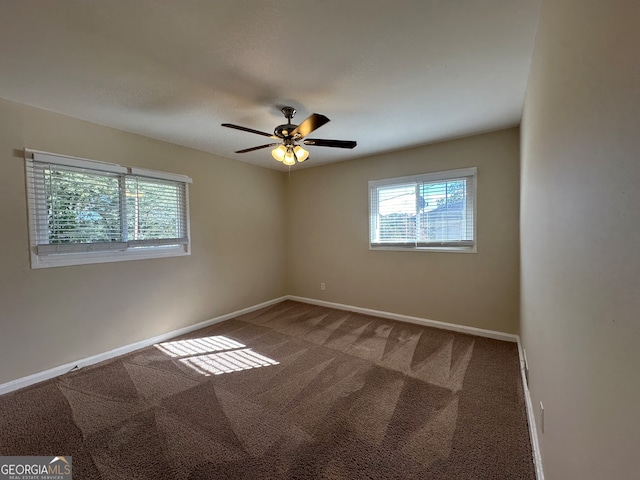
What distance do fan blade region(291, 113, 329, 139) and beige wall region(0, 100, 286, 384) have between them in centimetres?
200

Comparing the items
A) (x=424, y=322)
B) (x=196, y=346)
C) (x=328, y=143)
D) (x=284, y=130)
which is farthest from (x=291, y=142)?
(x=424, y=322)

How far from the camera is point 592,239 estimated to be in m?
0.74

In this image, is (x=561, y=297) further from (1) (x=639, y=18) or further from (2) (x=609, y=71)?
(1) (x=639, y=18)

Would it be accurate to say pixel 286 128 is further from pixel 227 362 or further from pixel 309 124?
pixel 227 362

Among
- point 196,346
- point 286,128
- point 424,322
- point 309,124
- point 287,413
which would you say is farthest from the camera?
point 424,322

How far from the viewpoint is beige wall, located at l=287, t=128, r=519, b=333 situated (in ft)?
9.98

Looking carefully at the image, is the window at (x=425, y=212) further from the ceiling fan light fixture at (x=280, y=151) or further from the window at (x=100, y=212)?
the window at (x=100, y=212)

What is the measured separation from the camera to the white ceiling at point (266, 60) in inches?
53.5

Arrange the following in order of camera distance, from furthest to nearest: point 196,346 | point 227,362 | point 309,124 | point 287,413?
point 196,346, point 227,362, point 309,124, point 287,413

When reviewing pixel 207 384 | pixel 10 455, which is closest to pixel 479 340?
pixel 207 384

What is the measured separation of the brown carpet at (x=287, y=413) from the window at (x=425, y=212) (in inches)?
→ 50.6

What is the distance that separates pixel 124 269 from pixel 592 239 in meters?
3.74

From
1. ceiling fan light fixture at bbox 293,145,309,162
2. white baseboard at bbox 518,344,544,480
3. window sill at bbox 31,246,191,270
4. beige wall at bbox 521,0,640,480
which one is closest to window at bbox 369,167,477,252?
white baseboard at bbox 518,344,544,480

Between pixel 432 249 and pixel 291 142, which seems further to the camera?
pixel 432 249
